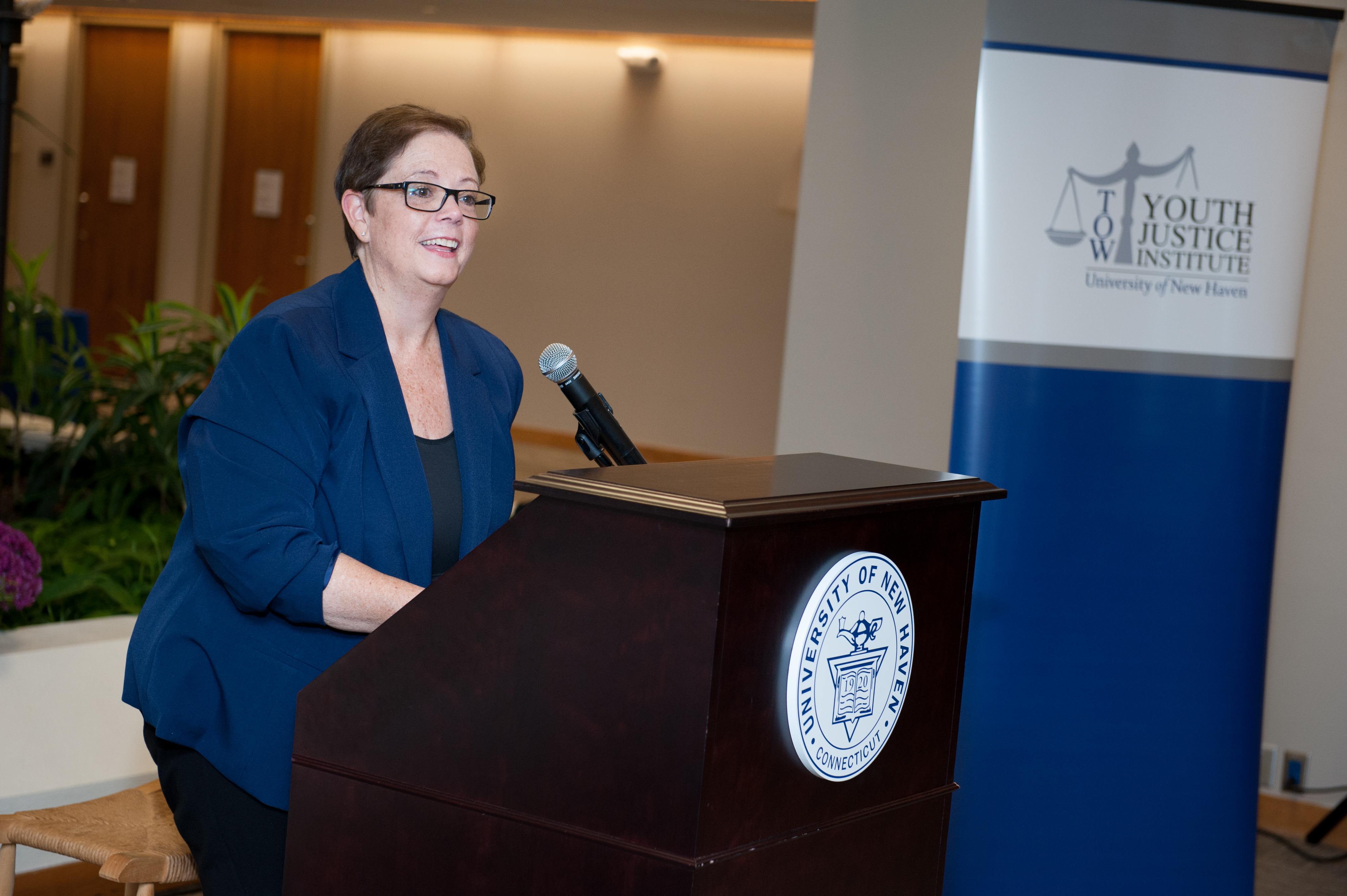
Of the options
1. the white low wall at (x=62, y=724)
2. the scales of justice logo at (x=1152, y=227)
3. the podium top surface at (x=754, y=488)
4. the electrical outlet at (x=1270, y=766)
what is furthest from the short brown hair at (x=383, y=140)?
the electrical outlet at (x=1270, y=766)

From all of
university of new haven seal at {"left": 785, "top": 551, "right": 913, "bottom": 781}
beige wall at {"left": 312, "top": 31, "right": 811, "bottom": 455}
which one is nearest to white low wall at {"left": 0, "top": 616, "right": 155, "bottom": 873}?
university of new haven seal at {"left": 785, "top": 551, "right": 913, "bottom": 781}

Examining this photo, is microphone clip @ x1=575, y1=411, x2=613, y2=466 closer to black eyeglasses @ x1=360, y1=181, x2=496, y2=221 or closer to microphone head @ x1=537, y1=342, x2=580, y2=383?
microphone head @ x1=537, y1=342, x2=580, y2=383

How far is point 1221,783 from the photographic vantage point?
2641mm

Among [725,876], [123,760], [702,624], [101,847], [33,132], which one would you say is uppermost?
[33,132]

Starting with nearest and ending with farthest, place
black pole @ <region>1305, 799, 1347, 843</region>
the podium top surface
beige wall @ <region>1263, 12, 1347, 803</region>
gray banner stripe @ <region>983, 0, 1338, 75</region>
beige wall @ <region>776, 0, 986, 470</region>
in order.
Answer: the podium top surface < gray banner stripe @ <region>983, 0, 1338, 75</region> < beige wall @ <region>776, 0, 986, 470</region> < black pole @ <region>1305, 799, 1347, 843</region> < beige wall @ <region>1263, 12, 1347, 803</region>

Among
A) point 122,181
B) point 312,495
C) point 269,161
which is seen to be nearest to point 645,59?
point 269,161

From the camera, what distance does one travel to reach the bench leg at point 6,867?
1766 millimetres

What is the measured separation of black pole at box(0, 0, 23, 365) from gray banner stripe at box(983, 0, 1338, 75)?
216 cm

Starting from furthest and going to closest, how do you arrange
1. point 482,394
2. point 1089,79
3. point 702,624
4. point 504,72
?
point 504,72 < point 1089,79 < point 482,394 < point 702,624

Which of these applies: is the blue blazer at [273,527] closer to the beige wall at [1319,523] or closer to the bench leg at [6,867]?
the bench leg at [6,867]

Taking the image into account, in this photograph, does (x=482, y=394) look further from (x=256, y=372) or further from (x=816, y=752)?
(x=816, y=752)

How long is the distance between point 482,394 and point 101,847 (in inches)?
30.8

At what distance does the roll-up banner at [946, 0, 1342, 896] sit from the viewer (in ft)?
8.23

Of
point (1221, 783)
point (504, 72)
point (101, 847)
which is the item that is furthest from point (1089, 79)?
point (504, 72)
